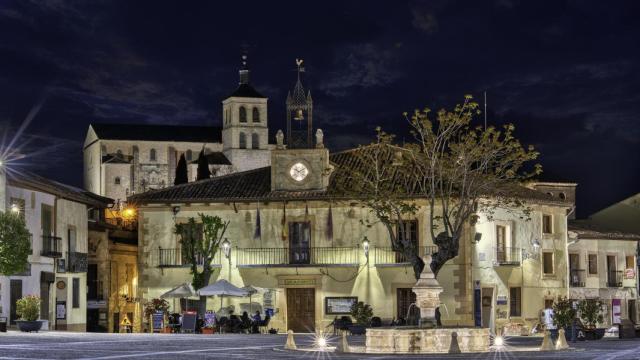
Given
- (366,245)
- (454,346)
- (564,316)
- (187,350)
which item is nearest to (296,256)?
(366,245)

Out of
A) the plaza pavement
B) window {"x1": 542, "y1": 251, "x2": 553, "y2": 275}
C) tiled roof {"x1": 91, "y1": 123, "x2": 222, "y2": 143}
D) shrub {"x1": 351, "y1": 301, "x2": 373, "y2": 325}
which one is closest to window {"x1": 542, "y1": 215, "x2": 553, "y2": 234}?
window {"x1": 542, "y1": 251, "x2": 553, "y2": 275}

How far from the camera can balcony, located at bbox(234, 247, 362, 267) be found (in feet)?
177

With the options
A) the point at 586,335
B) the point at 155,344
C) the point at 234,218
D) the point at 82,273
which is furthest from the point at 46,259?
the point at 586,335

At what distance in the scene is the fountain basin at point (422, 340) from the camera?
32219 mm

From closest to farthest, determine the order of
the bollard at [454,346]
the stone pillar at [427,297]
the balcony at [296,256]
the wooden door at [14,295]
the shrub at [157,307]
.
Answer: the bollard at [454,346], the stone pillar at [427,297], the wooden door at [14,295], the shrub at [157,307], the balcony at [296,256]

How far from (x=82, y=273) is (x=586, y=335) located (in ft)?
77.1

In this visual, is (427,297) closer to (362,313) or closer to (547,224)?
(362,313)

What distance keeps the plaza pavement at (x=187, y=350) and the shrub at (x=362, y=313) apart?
10.7m

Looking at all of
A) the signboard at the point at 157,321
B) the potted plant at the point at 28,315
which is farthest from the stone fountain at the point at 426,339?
the signboard at the point at 157,321

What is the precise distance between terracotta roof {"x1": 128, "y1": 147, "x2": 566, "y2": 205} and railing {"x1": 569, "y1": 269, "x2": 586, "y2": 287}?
280 inches

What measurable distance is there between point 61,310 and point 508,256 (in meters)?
19.2

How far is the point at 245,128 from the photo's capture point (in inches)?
6063

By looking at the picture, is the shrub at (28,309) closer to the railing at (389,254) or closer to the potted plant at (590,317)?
the railing at (389,254)

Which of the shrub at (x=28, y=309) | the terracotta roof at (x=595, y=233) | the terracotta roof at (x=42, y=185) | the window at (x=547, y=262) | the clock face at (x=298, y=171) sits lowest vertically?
the shrub at (x=28, y=309)
